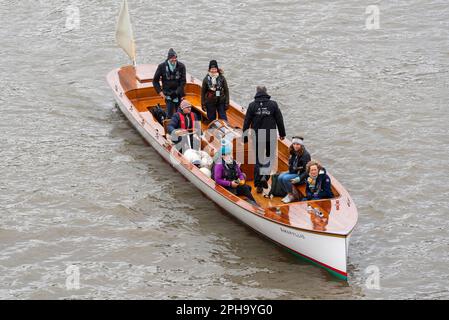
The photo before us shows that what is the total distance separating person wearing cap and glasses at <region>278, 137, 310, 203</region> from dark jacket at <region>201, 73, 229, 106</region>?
2.65 metres

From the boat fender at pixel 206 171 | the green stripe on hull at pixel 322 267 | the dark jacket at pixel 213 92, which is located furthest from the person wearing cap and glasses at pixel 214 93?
the green stripe on hull at pixel 322 267

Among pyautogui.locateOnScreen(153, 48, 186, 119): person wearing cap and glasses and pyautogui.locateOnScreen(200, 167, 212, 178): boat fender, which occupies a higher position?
pyautogui.locateOnScreen(153, 48, 186, 119): person wearing cap and glasses

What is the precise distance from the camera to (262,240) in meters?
13.5

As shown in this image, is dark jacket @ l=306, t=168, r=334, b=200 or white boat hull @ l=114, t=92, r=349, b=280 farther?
dark jacket @ l=306, t=168, r=334, b=200

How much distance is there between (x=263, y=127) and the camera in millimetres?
13992

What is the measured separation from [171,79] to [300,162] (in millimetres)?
4304

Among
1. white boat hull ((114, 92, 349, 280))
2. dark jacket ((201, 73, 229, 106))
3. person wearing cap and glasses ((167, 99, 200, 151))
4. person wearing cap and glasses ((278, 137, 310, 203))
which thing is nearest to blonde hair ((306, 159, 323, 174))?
person wearing cap and glasses ((278, 137, 310, 203))

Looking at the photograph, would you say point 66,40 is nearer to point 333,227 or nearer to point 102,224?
point 102,224

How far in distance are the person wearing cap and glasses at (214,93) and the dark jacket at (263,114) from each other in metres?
1.83

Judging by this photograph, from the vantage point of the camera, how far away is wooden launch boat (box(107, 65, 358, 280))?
39.5 ft

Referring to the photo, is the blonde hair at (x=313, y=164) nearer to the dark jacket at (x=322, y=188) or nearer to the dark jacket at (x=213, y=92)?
the dark jacket at (x=322, y=188)

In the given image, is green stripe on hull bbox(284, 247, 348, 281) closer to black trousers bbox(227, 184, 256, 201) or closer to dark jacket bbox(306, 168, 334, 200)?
dark jacket bbox(306, 168, 334, 200)
